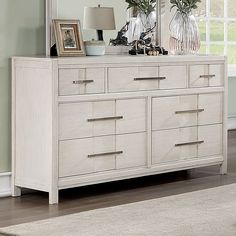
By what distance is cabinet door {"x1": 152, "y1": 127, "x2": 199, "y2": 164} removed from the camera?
5070mm

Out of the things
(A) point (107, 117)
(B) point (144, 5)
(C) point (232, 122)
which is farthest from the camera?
(C) point (232, 122)

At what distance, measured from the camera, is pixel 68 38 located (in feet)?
15.9

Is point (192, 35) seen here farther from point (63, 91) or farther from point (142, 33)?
point (63, 91)

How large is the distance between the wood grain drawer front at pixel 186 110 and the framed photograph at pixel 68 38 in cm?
62

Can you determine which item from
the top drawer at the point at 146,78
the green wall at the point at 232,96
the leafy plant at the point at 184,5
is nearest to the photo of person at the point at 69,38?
the top drawer at the point at 146,78

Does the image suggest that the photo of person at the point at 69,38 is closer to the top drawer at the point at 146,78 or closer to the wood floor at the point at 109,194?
the top drawer at the point at 146,78

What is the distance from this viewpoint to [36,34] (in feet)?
15.8

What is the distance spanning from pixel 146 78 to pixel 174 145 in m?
0.55

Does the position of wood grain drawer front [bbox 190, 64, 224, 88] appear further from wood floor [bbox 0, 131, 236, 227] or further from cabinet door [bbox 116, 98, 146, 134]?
wood floor [bbox 0, 131, 236, 227]

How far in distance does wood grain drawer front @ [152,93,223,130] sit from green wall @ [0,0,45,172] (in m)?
0.92

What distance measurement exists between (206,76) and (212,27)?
8.04 ft

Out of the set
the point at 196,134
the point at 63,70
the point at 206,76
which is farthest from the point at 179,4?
the point at 63,70

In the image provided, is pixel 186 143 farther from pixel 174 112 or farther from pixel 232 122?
pixel 232 122

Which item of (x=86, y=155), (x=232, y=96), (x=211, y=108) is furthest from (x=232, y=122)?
(x=86, y=155)
